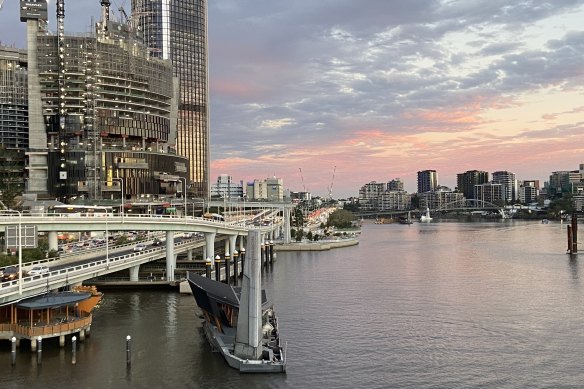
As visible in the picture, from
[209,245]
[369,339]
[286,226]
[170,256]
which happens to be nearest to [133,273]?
[170,256]

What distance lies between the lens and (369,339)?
184 ft

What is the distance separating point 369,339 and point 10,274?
116 feet

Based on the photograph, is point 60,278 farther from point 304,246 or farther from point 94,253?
Answer: point 304,246

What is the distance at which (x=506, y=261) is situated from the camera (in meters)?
119

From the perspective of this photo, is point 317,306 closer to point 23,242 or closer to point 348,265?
point 23,242

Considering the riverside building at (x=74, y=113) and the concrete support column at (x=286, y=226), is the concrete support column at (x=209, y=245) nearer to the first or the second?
the concrete support column at (x=286, y=226)

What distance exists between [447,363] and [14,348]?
1289 inches

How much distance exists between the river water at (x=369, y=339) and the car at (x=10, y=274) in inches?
356

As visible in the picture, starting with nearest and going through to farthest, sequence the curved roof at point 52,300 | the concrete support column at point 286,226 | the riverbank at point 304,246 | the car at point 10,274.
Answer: the curved roof at point 52,300 < the car at point 10,274 < the riverbank at point 304,246 < the concrete support column at point 286,226

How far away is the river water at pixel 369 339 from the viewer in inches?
1745

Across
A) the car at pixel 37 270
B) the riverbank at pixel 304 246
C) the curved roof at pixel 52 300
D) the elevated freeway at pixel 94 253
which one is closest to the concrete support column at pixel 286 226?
the riverbank at pixel 304 246

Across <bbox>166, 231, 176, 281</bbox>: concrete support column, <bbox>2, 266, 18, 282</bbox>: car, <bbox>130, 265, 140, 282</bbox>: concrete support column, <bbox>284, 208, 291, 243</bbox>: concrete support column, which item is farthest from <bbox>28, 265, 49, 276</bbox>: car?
<bbox>284, 208, 291, 243</bbox>: concrete support column

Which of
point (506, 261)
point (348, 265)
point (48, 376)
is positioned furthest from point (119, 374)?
point (506, 261)

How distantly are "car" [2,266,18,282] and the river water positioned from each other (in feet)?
29.7
